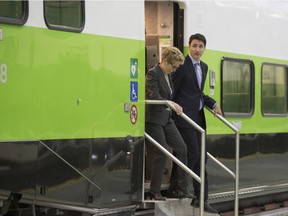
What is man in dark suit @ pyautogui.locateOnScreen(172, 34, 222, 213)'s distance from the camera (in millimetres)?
7031

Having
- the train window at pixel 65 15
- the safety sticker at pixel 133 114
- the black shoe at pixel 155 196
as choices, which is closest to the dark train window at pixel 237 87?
the black shoe at pixel 155 196

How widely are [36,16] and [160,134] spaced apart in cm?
193

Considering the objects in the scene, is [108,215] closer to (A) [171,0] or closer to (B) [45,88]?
(B) [45,88]

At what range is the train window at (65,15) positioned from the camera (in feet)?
18.6

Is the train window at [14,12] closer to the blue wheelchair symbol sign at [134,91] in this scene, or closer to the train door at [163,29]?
the blue wheelchair symbol sign at [134,91]

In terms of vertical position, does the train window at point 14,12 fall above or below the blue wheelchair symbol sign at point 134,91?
above

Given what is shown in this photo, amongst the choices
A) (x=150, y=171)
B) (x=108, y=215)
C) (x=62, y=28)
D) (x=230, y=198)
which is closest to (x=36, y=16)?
(x=62, y=28)

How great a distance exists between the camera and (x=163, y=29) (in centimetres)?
748

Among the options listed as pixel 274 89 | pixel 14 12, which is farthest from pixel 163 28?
pixel 14 12

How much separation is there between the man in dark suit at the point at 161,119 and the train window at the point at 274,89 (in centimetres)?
223

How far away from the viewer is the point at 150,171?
7.25 m

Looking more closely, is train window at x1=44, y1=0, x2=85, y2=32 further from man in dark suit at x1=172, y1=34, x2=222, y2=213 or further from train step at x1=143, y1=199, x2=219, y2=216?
train step at x1=143, y1=199, x2=219, y2=216

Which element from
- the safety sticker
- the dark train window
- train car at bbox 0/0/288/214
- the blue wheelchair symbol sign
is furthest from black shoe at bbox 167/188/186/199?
the dark train window

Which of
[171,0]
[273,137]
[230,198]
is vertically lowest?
[230,198]
